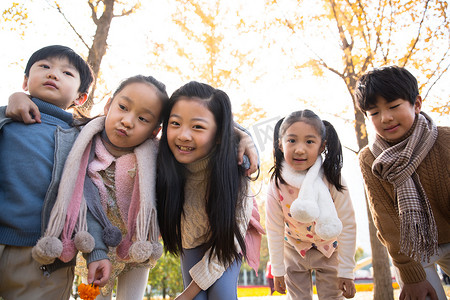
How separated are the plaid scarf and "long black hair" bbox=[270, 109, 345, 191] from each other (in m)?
0.32

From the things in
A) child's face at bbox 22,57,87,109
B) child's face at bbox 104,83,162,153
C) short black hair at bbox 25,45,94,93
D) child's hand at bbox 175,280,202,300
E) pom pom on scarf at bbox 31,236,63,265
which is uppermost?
short black hair at bbox 25,45,94,93

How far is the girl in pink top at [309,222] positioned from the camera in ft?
8.20

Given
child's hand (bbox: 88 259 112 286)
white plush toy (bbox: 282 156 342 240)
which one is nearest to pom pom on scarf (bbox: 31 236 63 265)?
child's hand (bbox: 88 259 112 286)

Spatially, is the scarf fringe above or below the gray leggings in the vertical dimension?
above

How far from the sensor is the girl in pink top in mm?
2500

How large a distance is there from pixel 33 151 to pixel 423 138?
7.39 feet

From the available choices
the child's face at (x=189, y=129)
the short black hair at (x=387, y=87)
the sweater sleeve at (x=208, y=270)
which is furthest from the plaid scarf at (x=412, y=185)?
the child's face at (x=189, y=129)

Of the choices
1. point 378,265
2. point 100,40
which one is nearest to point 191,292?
point 100,40

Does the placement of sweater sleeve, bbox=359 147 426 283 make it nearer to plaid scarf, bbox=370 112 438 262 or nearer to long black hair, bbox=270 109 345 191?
plaid scarf, bbox=370 112 438 262

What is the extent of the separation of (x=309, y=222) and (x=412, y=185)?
68cm

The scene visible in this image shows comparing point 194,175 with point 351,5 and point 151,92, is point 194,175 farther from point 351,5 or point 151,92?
point 351,5

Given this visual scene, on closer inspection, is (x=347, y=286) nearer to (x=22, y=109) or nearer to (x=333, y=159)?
(x=333, y=159)

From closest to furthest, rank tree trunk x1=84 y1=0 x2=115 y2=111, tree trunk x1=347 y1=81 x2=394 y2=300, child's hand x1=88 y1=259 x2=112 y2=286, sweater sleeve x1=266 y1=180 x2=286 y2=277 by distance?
1. child's hand x1=88 y1=259 x2=112 y2=286
2. sweater sleeve x1=266 y1=180 x2=286 y2=277
3. tree trunk x1=84 y1=0 x2=115 y2=111
4. tree trunk x1=347 y1=81 x2=394 y2=300

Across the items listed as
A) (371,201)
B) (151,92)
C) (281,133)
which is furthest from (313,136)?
(151,92)
